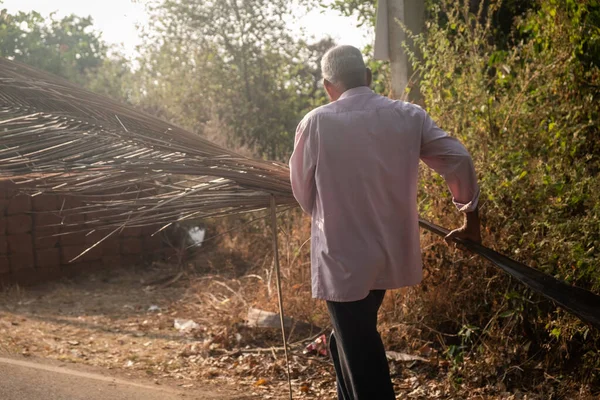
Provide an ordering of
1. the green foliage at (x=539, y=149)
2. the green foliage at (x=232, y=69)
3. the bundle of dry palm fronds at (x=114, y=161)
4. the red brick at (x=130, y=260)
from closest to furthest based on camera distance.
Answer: the bundle of dry palm fronds at (x=114, y=161), the green foliage at (x=539, y=149), the red brick at (x=130, y=260), the green foliage at (x=232, y=69)

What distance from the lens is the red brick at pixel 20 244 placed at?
7977 mm

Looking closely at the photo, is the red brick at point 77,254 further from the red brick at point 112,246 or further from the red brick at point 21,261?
the red brick at point 21,261

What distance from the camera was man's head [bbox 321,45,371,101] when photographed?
3113 millimetres

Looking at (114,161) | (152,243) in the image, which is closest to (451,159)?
(114,161)

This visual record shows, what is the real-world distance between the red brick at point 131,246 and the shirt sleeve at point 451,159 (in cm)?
642

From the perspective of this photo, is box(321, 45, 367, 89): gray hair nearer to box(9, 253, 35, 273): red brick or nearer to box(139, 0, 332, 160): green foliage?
box(9, 253, 35, 273): red brick

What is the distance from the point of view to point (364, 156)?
9.88ft

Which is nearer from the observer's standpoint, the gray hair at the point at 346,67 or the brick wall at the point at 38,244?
the gray hair at the point at 346,67

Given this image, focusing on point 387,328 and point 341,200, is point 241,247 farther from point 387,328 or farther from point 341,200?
point 341,200

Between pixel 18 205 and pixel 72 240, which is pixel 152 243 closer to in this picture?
pixel 72 240

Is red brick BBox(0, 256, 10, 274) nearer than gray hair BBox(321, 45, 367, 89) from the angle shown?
No

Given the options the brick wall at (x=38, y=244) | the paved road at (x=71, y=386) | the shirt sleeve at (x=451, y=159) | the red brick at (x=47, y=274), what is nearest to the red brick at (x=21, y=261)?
the brick wall at (x=38, y=244)

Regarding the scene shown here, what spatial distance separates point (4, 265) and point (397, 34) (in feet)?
15.1

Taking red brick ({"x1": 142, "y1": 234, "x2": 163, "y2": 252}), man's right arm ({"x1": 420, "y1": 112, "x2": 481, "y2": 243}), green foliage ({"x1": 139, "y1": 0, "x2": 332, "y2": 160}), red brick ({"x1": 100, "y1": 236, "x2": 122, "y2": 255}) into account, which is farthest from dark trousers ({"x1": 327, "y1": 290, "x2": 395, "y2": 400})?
green foliage ({"x1": 139, "y1": 0, "x2": 332, "y2": 160})
